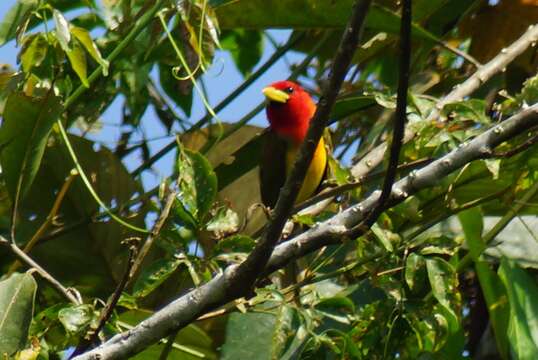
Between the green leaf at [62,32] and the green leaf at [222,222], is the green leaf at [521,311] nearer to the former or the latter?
the green leaf at [222,222]

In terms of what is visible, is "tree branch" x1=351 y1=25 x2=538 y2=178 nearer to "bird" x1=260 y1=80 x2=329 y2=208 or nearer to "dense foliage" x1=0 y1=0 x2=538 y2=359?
"dense foliage" x1=0 y1=0 x2=538 y2=359

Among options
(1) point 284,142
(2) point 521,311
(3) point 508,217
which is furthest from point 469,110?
(1) point 284,142

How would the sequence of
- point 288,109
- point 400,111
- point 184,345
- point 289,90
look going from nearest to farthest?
point 400,111, point 184,345, point 289,90, point 288,109

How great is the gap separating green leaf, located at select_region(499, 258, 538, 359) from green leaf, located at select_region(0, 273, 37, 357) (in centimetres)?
96

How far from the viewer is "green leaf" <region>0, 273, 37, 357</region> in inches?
107

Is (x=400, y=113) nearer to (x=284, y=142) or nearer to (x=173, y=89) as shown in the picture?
(x=173, y=89)

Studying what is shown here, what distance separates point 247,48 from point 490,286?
192cm

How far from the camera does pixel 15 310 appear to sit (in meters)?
2.79

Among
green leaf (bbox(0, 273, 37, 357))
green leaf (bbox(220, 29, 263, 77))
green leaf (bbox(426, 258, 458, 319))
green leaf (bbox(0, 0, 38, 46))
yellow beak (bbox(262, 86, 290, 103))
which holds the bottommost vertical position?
green leaf (bbox(0, 273, 37, 357))

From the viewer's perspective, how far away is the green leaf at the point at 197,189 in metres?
2.79

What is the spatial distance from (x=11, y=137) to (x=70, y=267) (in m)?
0.77

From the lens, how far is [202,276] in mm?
2764

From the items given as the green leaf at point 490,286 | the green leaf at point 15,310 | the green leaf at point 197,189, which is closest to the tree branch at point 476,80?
the green leaf at point 490,286

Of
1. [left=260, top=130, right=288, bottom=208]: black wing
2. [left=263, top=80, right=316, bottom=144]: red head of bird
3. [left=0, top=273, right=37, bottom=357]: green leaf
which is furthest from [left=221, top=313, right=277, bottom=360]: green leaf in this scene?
[left=263, top=80, right=316, bottom=144]: red head of bird
